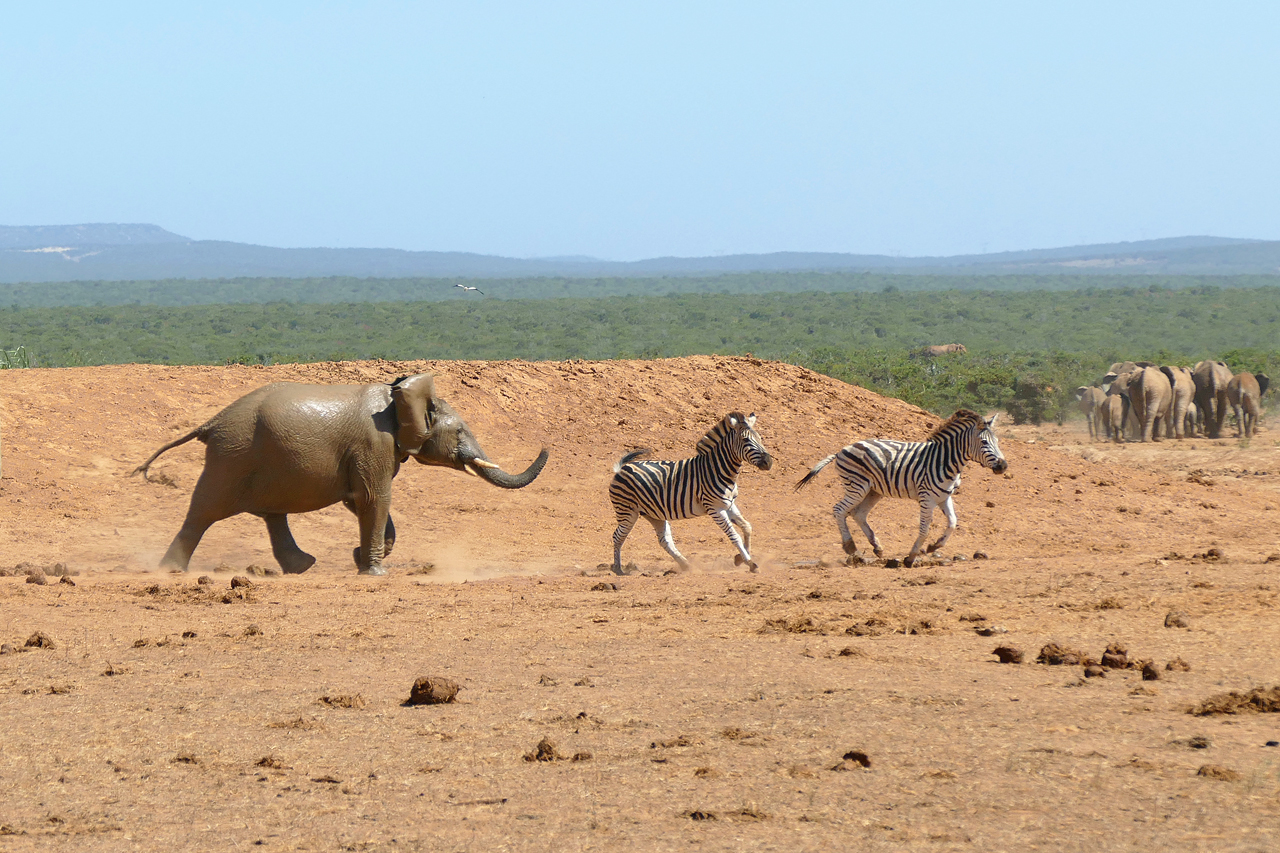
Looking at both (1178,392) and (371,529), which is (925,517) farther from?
(1178,392)

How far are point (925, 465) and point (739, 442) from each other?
2.00 metres

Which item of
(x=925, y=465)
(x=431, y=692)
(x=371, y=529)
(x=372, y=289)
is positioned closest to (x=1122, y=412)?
(x=925, y=465)

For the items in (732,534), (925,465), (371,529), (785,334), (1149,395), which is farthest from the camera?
(785,334)

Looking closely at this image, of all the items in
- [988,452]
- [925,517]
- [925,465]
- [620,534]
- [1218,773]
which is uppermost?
[988,452]

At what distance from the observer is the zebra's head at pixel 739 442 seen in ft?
45.3

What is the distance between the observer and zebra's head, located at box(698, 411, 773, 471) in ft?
45.3

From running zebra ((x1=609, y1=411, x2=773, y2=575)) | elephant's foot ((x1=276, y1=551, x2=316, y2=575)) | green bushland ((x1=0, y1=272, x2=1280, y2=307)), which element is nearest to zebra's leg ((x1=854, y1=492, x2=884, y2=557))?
running zebra ((x1=609, y1=411, x2=773, y2=575))

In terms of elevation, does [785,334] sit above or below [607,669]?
below

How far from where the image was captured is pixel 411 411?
44.9 feet

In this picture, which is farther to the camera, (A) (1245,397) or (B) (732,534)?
(A) (1245,397)

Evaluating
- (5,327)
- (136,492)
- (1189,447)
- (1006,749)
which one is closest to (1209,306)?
(1189,447)

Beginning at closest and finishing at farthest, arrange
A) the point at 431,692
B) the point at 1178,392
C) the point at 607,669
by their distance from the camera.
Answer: the point at 431,692, the point at 607,669, the point at 1178,392

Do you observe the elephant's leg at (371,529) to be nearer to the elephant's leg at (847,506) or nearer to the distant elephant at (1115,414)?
the elephant's leg at (847,506)

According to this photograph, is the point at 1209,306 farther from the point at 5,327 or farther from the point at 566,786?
the point at 566,786
